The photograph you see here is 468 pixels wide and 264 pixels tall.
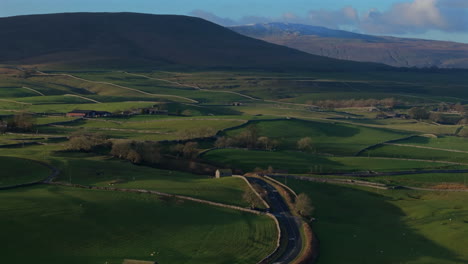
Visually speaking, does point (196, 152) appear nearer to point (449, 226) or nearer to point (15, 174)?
point (15, 174)

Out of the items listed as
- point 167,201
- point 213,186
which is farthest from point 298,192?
point 167,201

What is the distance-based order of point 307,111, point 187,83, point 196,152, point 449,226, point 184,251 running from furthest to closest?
point 187,83 < point 307,111 < point 196,152 < point 449,226 < point 184,251

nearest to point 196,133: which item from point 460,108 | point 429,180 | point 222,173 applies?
point 222,173

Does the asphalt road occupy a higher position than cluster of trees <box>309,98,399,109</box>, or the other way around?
cluster of trees <box>309,98,399,109</box>

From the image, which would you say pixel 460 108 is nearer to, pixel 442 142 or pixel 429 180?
pixel 442 142

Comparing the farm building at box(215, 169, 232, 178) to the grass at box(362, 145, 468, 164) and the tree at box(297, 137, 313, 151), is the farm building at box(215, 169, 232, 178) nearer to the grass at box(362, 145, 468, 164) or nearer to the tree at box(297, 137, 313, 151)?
the tree at box(297, 137, 313, 151)

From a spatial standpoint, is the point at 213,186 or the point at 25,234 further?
the point at 213,186

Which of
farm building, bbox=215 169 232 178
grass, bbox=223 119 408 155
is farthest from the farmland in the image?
farm building, bbox=215 169 232 178
